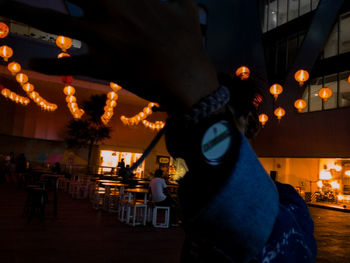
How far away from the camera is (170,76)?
1.22 ft

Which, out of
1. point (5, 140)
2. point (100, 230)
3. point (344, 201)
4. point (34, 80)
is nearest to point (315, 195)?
point (344, 201)

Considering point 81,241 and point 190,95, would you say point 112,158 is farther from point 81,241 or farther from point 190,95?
point 190,95

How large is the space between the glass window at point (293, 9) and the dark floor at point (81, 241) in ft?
43.4

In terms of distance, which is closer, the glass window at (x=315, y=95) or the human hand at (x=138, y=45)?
the human hand at (x=138, y=45)

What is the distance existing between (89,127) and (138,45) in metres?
16.5

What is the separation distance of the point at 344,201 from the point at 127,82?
15.9 meters

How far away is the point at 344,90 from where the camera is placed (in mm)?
11516

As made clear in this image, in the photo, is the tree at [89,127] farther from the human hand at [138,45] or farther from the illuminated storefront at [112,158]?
the human hand at [138,45]

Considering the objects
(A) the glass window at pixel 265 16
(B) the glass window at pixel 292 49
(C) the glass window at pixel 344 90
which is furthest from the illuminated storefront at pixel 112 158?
(C) the glass window at pixel 344 90

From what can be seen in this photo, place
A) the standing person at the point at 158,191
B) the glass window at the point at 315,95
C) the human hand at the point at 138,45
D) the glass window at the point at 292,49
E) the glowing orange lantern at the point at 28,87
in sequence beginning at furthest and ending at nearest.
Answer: the glass window at the point at 292,49, the glass window at the point at 315,95, the glowing orange lantern at the point at 28,87, the standing person at the point at 158,191, the human hand at the point at 138,45

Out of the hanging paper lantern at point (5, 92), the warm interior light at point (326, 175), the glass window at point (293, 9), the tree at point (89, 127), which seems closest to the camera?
the hanging paper lantern at point (5, 92)

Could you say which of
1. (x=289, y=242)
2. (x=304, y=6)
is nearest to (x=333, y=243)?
(x=289, y=242)

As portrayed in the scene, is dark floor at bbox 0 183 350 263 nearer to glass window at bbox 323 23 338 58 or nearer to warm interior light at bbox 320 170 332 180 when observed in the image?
warm interior light at bbox 320 170 332 180

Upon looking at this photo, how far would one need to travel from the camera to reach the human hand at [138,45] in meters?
0.35
